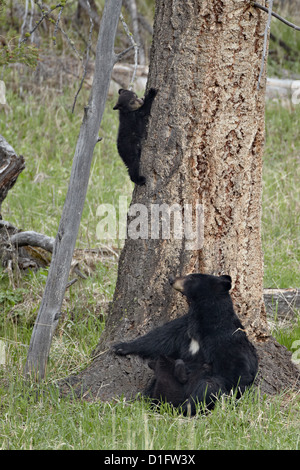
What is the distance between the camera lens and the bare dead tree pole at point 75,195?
12.9 feet

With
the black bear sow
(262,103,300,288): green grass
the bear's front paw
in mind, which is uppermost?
(262,103,300,288): green grass

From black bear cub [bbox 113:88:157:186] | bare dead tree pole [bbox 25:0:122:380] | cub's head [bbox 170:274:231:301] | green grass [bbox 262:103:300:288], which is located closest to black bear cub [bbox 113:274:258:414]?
cub's head [bbox 170:274:231:301]

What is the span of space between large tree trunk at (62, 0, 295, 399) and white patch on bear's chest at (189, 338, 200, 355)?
11.8 inches

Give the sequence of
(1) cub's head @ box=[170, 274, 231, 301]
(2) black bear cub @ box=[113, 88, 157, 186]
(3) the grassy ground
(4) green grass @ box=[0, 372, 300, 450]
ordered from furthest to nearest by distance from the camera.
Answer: (2) black bear cub @ box=[113, 88, 157, 186], (1) cub's head @ box=[170, 274, 231, 301], (3) the grassy ground, (4) green grass @ box=[0, 372, 300, 450]

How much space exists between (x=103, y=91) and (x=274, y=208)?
175 inches

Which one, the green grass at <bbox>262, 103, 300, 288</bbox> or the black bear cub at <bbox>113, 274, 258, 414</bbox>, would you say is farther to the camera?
the green grass at <bbox>262, 103, 300, 288</bbox>

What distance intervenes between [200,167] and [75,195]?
0.85m

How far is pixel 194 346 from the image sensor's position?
3879 mm

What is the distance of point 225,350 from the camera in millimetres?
3727

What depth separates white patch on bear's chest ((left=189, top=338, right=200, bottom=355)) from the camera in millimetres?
3855

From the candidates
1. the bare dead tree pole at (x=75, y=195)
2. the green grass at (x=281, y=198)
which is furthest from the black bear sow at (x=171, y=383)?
the green grass at (x=281, y=198)

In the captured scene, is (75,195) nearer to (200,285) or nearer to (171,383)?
(200,285)

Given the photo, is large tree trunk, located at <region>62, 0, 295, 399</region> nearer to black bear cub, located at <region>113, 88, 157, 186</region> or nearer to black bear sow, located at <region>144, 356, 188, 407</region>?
black bear sow, located at <region>144, 356, 188, 407</region>
